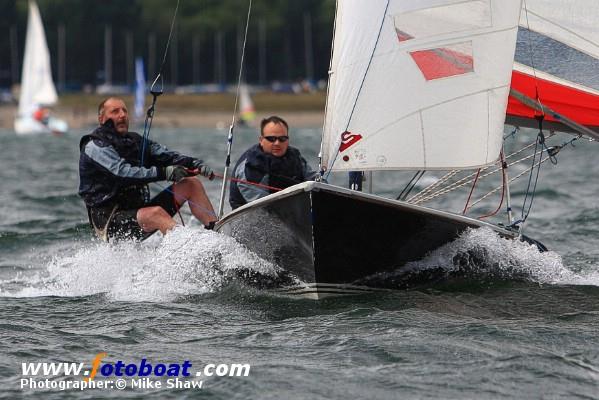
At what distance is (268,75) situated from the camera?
2938 inches

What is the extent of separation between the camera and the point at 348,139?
6801 mm

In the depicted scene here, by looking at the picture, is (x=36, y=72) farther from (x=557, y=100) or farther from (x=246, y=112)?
(x=557, y=100)

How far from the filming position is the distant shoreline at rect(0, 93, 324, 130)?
57375 mm

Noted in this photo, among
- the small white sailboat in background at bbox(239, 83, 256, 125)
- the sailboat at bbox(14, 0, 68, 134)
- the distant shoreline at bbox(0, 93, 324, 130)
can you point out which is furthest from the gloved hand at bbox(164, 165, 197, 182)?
the small white sailboat in background at bbox(239, 83, 256, 125)

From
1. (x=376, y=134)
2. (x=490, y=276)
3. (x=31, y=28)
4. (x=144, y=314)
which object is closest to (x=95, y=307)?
(x=144, y=314)

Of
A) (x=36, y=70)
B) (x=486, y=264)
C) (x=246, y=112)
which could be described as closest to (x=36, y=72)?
(x=36, y=70)

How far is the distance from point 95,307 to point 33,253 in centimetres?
301

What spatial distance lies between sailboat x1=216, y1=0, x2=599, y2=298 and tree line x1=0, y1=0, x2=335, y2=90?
209ft

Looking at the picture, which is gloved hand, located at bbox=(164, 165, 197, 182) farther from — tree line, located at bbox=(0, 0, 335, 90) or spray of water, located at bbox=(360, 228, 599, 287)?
tree line, located at bbox=(0, 0, 335, 90)

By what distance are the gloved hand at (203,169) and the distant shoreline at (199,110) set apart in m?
47.8

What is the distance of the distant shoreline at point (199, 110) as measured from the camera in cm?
5738

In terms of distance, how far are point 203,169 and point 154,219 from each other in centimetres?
45

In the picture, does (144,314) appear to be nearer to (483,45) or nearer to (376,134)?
(376,134)

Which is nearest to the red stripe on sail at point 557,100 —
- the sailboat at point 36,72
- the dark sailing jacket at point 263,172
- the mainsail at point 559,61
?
the mainsail at point 559,61
